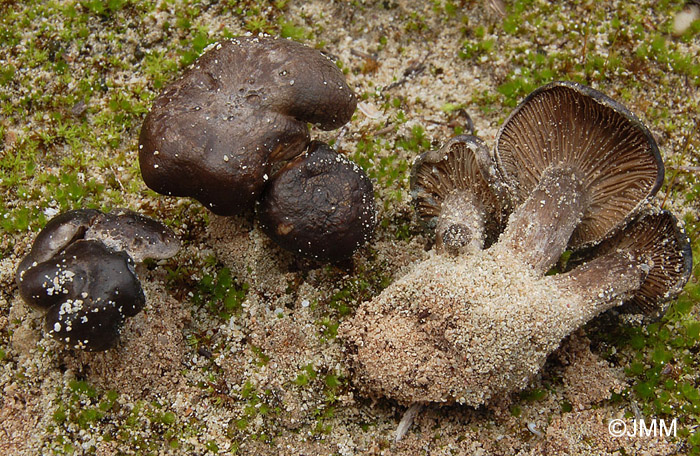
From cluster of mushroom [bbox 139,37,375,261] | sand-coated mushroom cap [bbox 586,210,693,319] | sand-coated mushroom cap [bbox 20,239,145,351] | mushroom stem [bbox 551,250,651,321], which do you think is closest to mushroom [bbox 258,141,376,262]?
cluster of mushroom [bbox 139,37,375,261]

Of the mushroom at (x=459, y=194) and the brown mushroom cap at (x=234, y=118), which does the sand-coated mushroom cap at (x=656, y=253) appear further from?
the brown mushroom cap at (x=234, y=118)

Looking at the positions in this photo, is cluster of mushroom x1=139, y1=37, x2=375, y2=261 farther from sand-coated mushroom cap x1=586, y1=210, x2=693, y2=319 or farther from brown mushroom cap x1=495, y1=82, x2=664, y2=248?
sand-coated mushroom cap x1=586, y1=210, x2=693, y2=319

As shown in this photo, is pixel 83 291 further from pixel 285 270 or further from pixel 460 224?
pixel 460 224

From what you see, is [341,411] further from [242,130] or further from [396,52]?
[396,52]

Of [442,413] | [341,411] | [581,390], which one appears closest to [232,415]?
[341,411]

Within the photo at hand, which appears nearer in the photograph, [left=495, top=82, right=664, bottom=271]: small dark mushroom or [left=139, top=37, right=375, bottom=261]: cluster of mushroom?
[left=139, top=37, right=375, bottom=261]: cluster of mushroom
